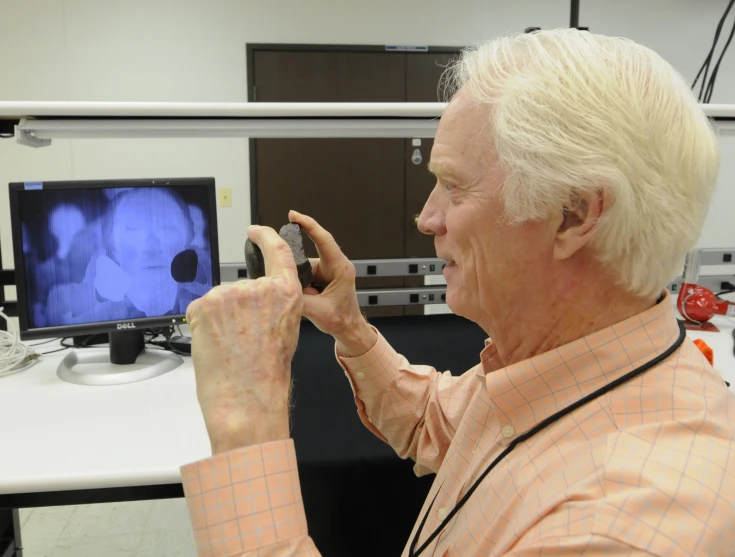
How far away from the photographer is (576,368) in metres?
0.63

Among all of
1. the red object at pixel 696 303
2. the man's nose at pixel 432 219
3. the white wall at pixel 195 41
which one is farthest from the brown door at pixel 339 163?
the man's nose at pixel 432 219

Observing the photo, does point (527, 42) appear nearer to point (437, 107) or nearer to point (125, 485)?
point (437, 107)

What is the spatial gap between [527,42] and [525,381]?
0.38 m

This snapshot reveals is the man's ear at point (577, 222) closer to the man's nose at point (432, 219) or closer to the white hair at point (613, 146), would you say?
the white hair at point (613, 146)

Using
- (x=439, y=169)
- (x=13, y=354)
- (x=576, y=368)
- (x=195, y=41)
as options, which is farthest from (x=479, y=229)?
(x=195, y=41)

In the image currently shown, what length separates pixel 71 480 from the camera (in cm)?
95

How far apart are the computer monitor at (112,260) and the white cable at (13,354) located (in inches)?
4.4

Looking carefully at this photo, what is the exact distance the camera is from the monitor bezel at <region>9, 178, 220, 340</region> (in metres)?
1.30

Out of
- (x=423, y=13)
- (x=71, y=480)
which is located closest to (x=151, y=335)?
(x=71, y=480)

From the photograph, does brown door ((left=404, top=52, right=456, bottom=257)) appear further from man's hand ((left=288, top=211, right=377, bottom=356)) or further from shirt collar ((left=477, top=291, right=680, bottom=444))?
shirt collar ((left=477, top=291, right=680, bottom=444))

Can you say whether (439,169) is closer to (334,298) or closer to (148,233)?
(334,298)

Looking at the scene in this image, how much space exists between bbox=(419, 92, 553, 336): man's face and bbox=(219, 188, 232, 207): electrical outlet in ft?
9.68

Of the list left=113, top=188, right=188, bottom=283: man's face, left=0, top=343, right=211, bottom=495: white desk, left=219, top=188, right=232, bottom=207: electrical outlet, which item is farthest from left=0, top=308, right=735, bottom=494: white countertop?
left=219, top=188, right=232, bottom=207: electrical outlet

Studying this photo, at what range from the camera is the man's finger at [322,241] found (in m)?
0.90
